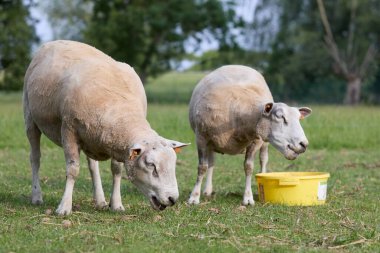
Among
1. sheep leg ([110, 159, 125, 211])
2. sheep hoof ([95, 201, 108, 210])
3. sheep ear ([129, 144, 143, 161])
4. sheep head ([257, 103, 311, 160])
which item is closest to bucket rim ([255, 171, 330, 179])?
sheep head ([257, 103, 311, 160])

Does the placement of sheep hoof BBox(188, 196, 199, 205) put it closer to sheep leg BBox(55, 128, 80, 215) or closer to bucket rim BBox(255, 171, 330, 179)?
bucket rim BBox(255, 171, 330, 179)

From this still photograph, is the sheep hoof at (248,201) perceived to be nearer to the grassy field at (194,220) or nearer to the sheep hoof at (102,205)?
the grassy field at (194,220)

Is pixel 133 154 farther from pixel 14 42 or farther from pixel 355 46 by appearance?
pixel 355 46

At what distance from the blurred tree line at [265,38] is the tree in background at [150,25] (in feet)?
0.20

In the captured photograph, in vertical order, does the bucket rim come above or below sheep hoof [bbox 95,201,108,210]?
above

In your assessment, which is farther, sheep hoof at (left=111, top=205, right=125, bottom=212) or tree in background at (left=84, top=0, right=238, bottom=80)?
tree in background at (left=84, top=0, right=238, bottom=80)

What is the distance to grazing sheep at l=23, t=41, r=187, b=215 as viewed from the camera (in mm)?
7820

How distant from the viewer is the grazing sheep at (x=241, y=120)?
9.36 m

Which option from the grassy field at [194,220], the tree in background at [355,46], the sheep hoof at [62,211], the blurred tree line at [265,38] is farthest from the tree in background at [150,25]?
the sheep hoof at [62,211]

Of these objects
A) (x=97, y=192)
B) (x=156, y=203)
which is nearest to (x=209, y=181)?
(x=97, y=192)

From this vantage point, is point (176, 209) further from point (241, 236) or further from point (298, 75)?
point (298, 75)

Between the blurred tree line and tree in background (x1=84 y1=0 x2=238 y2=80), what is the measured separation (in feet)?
0.20

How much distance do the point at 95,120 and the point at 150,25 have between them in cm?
4069

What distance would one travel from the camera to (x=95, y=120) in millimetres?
8352
